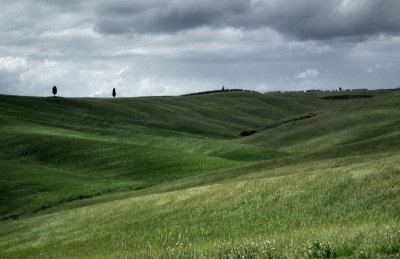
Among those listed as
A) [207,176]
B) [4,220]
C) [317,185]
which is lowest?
[4,220]

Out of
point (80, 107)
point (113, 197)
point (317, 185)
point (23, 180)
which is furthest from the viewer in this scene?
point (80, 107)

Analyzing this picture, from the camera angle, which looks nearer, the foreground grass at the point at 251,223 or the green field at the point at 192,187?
the foreground grass at the point at 251,223

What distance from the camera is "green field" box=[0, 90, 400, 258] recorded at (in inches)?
568

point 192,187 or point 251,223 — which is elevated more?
point 251,223

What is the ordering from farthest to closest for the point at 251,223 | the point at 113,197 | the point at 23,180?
1. the point at 23,180
2. the point at 113,197
3. the point at 251,223

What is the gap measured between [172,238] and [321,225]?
5.67m

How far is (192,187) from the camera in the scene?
125ft

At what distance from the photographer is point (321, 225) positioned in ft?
51.4

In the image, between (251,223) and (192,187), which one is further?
(192,187)

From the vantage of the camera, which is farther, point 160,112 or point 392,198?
point 160,112

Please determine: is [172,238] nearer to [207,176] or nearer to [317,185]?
[317,185]

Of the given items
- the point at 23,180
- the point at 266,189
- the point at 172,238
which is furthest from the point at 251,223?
the point at 23,180

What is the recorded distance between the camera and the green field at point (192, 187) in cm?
1442

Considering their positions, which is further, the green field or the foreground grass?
the green field
